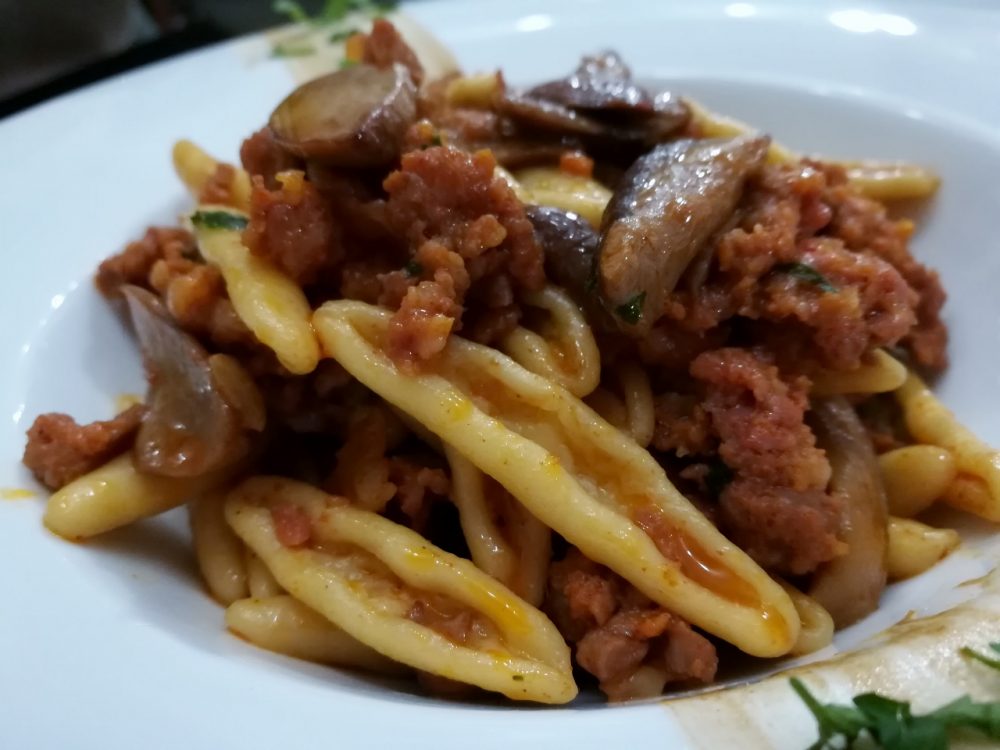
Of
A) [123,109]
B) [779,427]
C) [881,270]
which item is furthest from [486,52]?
[779,427]

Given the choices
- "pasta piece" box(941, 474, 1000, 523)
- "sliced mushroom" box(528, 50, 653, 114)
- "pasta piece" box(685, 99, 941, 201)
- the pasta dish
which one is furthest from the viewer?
"pasta piece" box(685, 99, 941, 201)

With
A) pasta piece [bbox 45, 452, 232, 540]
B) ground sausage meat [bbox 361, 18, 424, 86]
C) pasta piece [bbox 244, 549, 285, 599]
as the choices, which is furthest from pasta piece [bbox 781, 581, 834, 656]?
ground sausage meat [bbox 361, 18, 424, 86]

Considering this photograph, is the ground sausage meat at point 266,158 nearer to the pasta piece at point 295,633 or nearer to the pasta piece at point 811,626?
the pasta piece at point 295,633

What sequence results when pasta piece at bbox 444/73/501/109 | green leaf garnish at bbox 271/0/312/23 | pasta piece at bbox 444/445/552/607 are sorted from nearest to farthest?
1. pasta piece at bbox 444/445/552/607
2. pasta piece at bbox 444/73/501/109
3. green leaf garnish at bbox 271/0/312/23

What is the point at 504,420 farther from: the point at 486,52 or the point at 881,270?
the point at 486,52

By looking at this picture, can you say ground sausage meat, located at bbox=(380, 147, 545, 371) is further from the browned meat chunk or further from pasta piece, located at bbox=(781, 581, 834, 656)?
pasta piece, located at bbox=(781, 581, 834, 656)

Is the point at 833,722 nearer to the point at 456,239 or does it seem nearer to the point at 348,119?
the point at 456,239
